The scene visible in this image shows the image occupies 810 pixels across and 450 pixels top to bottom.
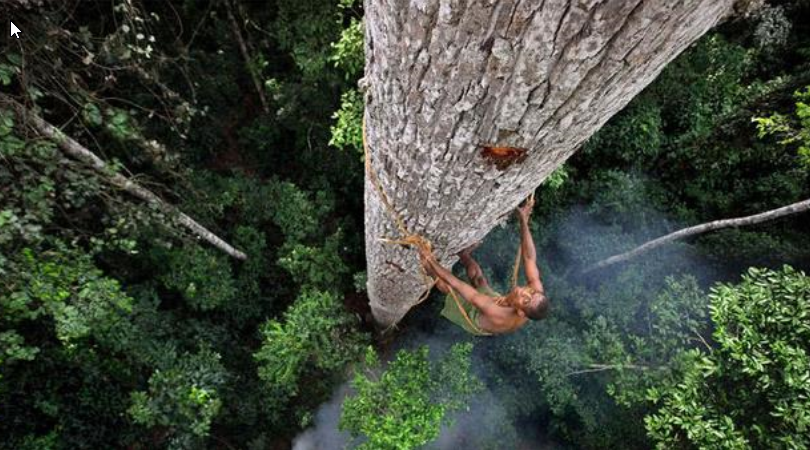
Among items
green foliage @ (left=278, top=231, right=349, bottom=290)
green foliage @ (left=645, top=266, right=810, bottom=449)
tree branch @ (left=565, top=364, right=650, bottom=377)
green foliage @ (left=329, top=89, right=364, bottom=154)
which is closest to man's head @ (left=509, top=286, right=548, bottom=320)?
green foliage @ (left=645, top=266, right=810, bottom=449)

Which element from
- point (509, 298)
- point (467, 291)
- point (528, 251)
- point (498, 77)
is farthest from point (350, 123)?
point (498, 77)

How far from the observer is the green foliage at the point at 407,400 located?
3.70 meters

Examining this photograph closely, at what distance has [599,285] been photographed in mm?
5840

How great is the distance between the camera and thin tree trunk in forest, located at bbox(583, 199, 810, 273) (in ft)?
15.7

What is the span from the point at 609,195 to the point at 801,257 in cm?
215

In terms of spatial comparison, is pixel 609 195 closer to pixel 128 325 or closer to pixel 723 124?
pixel 723 124

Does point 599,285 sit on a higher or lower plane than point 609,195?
lower

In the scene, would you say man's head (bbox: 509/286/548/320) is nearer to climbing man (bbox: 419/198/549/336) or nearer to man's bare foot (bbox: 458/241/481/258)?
climbing man (bbox: 419/198/549/336)

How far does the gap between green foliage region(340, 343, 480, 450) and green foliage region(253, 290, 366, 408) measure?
63 centimetres

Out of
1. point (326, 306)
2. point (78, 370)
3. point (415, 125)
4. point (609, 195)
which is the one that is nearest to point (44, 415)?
point (78, 370)

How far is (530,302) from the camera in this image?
1.96 metres

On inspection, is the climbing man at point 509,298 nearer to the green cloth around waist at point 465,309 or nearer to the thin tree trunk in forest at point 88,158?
the green cloth around waist at point 465,309

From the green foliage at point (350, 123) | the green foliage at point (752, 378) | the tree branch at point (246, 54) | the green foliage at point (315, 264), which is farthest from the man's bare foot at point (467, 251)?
the tree branch at point (246, 54)

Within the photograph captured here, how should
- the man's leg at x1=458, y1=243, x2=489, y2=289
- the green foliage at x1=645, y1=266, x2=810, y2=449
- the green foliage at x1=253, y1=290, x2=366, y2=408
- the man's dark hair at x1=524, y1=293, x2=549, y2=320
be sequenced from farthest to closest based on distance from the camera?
the green foliage at x1=253, y1=290, x2=366, y2=408, the green foliage at x1=645, y1=266, x2=810, y2=449, the man's leg at x1=458, y1=243, x2=489, y2=289, the man's dark hair at x1=524, y1=293, x2=549, y2=320
